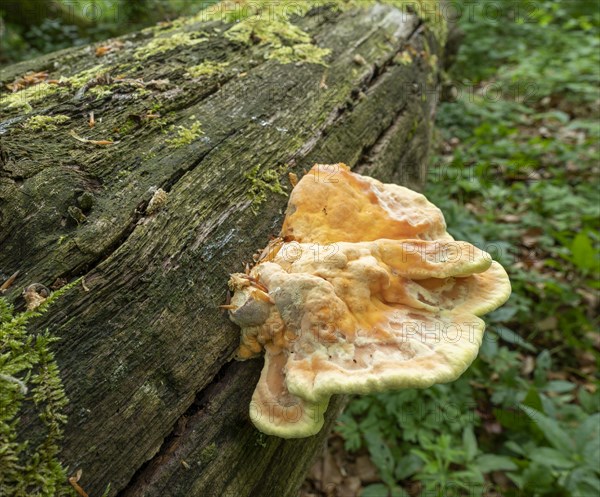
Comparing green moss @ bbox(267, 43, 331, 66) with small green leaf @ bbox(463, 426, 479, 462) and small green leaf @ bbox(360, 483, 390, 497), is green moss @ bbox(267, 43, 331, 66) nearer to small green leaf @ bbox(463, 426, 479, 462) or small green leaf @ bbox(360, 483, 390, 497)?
small green leaf @ bbox(463, 426, 479, 462)

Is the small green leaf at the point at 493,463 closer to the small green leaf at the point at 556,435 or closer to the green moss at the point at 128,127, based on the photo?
the small green leaf at the point at 556,435

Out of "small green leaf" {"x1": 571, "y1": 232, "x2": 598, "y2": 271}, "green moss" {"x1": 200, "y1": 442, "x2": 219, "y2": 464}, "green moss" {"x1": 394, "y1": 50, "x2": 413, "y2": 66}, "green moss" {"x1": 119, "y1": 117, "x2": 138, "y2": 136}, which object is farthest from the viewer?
"small green leaf" {"x1": 571, "y1": 232, "x2": 598, "y2": 271}

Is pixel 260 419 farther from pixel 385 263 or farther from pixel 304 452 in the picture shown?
pixel 385 263

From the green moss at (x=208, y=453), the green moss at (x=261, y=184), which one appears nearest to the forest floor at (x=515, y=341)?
the green moss at (x=208, y=453)

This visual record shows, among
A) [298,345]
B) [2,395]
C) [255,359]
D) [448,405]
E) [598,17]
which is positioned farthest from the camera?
[598,17]

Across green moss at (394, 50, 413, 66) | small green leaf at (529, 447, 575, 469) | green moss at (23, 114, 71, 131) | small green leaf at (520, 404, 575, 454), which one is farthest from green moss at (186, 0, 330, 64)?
small green leaf at (529, 447, 575, 469)

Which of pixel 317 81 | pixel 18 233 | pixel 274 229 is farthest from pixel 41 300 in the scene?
pixel 317 81
